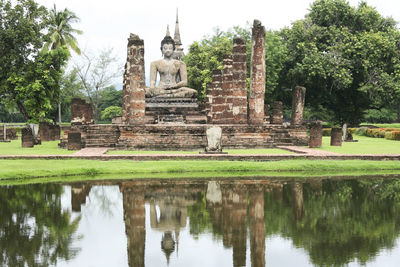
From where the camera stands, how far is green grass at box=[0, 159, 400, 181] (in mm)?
11555

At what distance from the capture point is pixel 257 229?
6.31m

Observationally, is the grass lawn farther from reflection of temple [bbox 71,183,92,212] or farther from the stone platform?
reflection of temple [bbox 71,183,92,212]

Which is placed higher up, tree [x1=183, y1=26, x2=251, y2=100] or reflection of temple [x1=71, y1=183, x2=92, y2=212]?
tree [x1=183, y1=26, x2=251, y2=100]

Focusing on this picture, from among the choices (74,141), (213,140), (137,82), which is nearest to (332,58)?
(137,82)

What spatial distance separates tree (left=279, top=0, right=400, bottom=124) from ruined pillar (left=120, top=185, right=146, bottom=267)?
24.9 metres

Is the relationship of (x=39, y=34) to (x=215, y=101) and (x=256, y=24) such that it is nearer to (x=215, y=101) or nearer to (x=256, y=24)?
(x=215, y=101)

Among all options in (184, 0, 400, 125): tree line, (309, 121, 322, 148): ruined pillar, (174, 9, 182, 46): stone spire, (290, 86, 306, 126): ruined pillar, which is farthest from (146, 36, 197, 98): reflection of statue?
(174, 9, 182, 46): stone spire

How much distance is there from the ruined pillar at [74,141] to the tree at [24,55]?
9.60m

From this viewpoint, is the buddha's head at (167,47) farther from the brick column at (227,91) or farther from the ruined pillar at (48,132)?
the ruined pillar at (48,132)

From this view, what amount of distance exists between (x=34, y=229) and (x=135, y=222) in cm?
136

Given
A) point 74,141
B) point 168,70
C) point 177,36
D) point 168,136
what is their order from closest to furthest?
point 168,136
point 74,141
point 168,70
point 177,36

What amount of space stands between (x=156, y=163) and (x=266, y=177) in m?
3.14

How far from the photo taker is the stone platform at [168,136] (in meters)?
16.5

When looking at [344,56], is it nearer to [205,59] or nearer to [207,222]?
[205,59]
